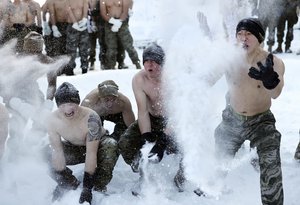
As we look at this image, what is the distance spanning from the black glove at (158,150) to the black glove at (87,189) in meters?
0.52

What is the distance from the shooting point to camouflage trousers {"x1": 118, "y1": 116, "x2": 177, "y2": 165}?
424cm

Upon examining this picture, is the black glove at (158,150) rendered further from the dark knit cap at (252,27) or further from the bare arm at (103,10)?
the bare arm at (103,10)

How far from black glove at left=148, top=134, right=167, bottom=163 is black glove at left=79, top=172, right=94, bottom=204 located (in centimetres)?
52

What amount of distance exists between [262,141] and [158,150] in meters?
0.92

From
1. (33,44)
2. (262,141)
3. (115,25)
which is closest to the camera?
(262,141)

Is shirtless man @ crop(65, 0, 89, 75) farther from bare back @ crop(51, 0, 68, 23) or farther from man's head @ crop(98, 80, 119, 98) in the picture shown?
man's head @ crop(98, 80, 119, 98)

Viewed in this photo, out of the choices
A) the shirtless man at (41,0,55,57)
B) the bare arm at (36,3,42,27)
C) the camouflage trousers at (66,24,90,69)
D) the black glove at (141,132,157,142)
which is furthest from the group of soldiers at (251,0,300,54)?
the black glove at (141,132,157,142)

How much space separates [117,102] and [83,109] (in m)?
0.70

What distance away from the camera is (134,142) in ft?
14.3

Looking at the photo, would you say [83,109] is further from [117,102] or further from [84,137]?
[117,102]

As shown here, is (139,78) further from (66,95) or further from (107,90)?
(66,95)

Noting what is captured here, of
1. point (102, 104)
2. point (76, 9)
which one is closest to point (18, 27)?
point (76, 9)

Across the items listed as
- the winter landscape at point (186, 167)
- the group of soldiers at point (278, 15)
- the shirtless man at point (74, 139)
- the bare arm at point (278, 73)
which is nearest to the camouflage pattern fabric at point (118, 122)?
the winter landscape at point (186, 167)

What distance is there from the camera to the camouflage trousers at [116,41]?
823 centimetres
